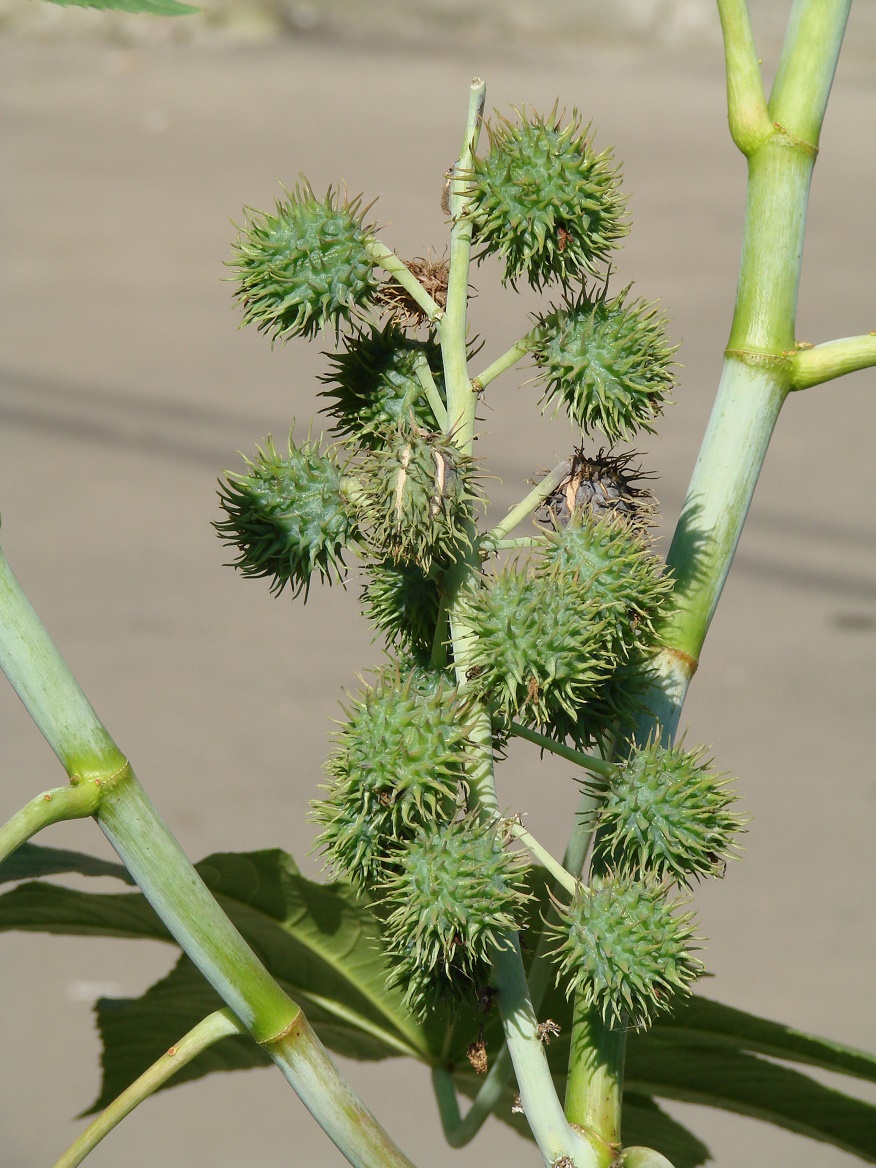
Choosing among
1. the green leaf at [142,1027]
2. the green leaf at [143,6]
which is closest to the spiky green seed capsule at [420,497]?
the green leaf at [143,6]

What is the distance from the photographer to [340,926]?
1050 millimetres

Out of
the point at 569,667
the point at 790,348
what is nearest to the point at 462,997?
the point at 569,667

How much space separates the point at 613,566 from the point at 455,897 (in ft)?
0.65

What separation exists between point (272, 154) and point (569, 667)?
634 cm

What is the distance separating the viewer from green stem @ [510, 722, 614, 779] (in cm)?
70

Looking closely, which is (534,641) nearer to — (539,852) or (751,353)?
(539,852)

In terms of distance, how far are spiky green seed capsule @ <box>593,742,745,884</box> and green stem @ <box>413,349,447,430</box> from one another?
220 mm

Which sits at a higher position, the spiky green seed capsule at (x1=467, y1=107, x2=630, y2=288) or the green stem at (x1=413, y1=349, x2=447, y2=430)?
the spiky green seed capsule at (x1=467, y1=107, x2=630, y2=288)

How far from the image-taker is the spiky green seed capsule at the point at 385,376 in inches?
28.4

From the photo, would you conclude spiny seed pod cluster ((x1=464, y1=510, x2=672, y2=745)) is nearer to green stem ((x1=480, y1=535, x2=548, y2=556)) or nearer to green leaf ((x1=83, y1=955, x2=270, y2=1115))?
green stem ((x1=480, y1=535, x2=548, y2=556))

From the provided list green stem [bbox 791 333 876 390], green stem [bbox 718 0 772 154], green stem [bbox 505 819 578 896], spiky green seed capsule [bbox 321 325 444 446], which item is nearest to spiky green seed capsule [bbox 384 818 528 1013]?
green stem [bbox 505 819 578 896]

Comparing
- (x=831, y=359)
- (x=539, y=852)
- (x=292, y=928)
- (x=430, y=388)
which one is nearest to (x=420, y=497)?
(x=430, y=388)

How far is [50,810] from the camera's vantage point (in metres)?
0.61

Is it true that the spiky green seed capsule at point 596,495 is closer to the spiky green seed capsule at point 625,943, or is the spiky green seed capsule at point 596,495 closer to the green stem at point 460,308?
the green stem at point 460,308
